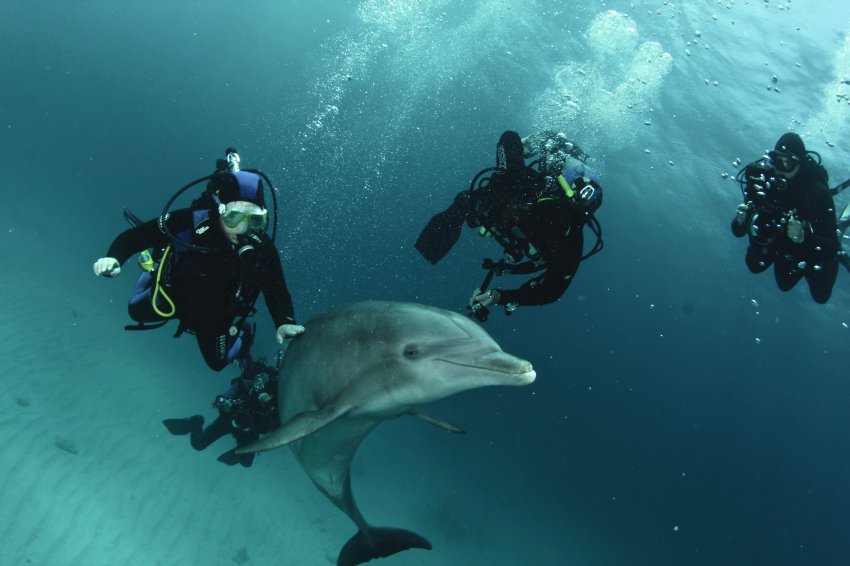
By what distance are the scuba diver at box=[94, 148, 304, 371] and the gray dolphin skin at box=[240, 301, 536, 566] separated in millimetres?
523

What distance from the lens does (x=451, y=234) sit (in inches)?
227

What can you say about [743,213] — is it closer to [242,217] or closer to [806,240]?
[806,240]

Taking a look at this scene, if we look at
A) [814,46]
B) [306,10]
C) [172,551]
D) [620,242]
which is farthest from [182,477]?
[306,10]

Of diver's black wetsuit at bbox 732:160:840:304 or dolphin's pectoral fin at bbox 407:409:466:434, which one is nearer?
dolphin's pectoral fin at bbox 407:409:466:434

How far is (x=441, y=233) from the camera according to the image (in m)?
5.73

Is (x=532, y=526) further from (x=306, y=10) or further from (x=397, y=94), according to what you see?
(x=306, y=10)

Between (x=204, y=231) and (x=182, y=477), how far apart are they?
987 cm

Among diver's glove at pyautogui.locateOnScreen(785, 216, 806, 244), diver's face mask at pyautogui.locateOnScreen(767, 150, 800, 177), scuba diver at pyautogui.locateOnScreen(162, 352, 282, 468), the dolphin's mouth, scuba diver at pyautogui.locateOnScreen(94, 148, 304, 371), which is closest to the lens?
the dolphin's mouth

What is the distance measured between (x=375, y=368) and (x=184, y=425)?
602 centimetres

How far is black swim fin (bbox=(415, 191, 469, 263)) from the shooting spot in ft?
18.6

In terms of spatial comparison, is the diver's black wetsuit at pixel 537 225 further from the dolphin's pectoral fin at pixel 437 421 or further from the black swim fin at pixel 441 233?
the dolphin's pectoral fin at pixel 437 421

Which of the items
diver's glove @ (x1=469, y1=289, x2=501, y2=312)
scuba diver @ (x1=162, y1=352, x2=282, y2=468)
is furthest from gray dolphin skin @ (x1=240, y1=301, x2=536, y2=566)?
scuba diver @ (x1=162, y1=352, x2=282, y2=468)

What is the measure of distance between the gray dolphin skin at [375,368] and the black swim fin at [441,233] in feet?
5.63

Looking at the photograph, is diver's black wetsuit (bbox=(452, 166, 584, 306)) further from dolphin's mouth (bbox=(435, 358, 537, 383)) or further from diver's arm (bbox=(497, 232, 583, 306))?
dolphin's mouth (bbox=(435, 358, 537, 383))
